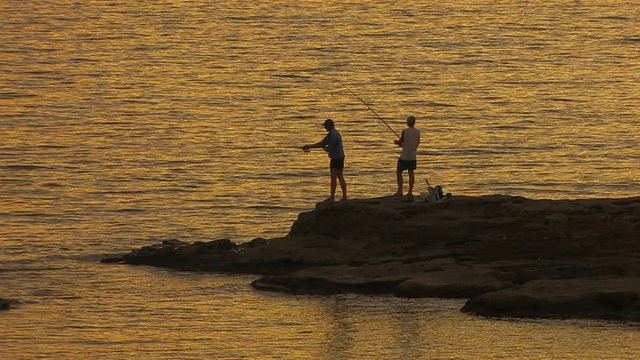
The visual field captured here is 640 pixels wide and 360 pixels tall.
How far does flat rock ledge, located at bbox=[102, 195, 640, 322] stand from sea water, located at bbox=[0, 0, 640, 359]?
1.44 ft

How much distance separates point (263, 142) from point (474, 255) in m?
28.6

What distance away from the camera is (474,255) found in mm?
32031

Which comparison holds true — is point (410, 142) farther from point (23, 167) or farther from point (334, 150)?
point (23, 167)

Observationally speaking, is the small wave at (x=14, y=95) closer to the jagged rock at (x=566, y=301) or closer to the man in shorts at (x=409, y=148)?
the man in shorts at (x=409, y=148)

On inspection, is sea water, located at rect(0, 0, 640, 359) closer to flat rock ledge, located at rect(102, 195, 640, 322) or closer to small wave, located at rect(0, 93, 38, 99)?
small wave, located at rect(0, 93, 38, 99)

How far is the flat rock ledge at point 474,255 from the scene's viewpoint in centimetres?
2942

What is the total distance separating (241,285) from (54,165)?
23.5 m

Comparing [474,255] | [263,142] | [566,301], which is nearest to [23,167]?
[263,142]

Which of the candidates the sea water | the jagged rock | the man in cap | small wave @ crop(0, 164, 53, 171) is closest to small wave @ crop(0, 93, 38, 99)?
the sea water

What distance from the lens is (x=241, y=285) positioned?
108 feet

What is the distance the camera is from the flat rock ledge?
96.5 feet

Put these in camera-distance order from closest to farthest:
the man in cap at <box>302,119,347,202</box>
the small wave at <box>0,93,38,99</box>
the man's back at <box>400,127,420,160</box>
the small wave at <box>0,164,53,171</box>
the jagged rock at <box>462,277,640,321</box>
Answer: the jagged rock at <box>462,277,640,321</box> → the man's back at <box>400,127,420,160</box> → the man in cap at <box>302,119,347,202</box> → the small wave at <box>0,164,53,171</box> → the small wave at <box>0,93,38,99</box>

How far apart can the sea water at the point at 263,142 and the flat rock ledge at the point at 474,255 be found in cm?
44

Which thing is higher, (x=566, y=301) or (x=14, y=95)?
(x=14, y=95)
